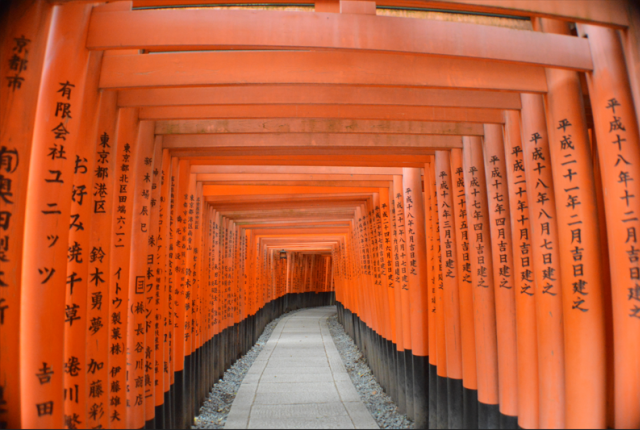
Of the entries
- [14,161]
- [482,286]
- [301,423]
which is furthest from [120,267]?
[301,423]

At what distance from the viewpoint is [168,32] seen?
3.05m

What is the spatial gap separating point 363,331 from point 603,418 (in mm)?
8613

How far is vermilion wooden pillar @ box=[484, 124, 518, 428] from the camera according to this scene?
4.07m

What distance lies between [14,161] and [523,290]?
12.8 ft

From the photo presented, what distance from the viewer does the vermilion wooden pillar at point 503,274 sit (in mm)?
4066

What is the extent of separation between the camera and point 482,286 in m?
4.59

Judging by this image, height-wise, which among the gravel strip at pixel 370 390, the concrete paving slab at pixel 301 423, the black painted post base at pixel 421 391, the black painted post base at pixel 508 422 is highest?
the black painted post base at pixel 508 422

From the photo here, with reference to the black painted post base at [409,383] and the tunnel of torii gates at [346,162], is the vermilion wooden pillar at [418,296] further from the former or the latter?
the tunnel of torii gates at [346,162]

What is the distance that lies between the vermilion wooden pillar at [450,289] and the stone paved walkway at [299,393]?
1554 mm

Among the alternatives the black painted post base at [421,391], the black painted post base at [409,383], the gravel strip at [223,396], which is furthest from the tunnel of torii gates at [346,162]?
the gravel strip at [223,396]

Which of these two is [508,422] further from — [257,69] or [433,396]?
[257,69]

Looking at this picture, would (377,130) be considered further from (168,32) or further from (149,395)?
(149,395)

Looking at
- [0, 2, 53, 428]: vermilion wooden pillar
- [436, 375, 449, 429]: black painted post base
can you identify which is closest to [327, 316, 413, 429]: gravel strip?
[436, 375, 449, 429]: black painted post base

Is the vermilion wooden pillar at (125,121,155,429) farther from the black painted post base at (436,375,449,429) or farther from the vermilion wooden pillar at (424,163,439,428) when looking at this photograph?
the vermilion wooden pillar at (424,163,439,428)
